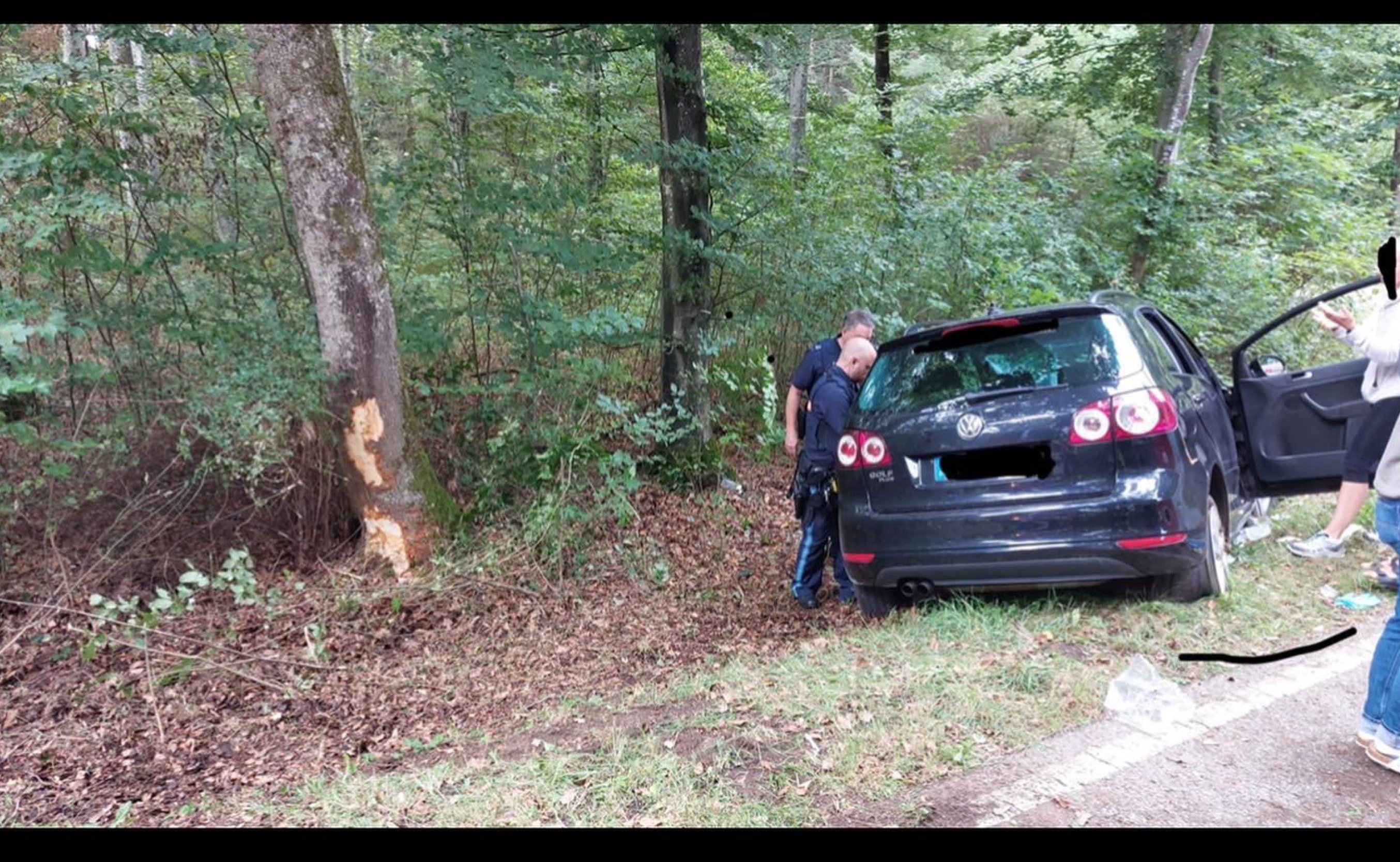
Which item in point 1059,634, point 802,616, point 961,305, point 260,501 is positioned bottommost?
point 802,616

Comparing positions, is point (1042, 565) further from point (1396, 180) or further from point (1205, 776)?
point (1396, 180)

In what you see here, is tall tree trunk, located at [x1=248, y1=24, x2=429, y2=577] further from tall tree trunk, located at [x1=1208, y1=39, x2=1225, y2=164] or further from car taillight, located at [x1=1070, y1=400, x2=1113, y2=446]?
tall tree trunk, located at [x1=1208, y1=39, x2=1225, y2=164]

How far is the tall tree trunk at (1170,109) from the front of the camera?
11.5m

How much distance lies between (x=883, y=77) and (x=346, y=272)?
39.3ft

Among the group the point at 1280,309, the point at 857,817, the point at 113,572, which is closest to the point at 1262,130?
the point at 1280,309

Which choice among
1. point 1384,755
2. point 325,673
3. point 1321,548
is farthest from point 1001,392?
point 325,673

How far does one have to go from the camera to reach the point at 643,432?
683cm

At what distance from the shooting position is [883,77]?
591 inches

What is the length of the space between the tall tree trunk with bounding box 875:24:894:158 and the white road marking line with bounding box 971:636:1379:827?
8722 mm

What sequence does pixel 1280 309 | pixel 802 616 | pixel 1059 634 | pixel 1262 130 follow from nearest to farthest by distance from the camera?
1. pixel 1059 634
2. pixel 802 616
3. pixel 1280 309
4. pixel 1262 130

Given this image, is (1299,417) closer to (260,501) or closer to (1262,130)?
(260,501)

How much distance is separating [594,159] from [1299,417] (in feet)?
20.0

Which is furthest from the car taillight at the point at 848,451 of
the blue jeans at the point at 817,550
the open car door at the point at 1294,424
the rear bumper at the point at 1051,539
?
the open car door at the point at 1294,424

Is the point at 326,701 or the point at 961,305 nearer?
the point at 326,701
